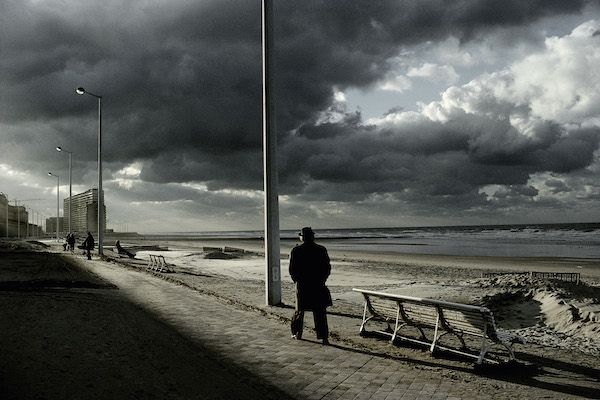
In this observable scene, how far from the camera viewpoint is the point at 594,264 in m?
26.7

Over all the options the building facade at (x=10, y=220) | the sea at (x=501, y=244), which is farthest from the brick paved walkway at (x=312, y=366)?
the building facade at (x=10, y=220)

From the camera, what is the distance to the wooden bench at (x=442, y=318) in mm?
5754

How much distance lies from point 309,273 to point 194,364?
225 cm

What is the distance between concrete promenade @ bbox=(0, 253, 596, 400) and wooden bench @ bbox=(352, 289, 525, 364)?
1.99 feet

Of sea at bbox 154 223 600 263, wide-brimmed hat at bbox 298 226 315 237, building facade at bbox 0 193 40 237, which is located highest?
building facade at bbox 0 193 40 237

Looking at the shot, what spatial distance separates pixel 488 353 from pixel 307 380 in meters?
3.07

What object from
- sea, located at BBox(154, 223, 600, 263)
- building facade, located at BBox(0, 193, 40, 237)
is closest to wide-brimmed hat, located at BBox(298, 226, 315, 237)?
sea, located at BBox(154, 223, 600, 263)

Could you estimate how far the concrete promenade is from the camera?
4.80 meters

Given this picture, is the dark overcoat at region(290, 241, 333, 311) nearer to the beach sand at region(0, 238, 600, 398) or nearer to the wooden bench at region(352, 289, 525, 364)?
the beach sand at region(0, 238, 600, 398)

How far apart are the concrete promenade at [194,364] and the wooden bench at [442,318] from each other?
1.99 ft

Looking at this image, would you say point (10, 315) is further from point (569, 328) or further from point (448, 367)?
point (569, 328)

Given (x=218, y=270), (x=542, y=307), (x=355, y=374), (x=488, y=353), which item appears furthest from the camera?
(x=218, y=270)

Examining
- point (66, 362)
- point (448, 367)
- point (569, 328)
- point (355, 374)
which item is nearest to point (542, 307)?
point (569, 328)

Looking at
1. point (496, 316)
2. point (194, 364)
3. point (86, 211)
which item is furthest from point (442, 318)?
point (86, 211)
